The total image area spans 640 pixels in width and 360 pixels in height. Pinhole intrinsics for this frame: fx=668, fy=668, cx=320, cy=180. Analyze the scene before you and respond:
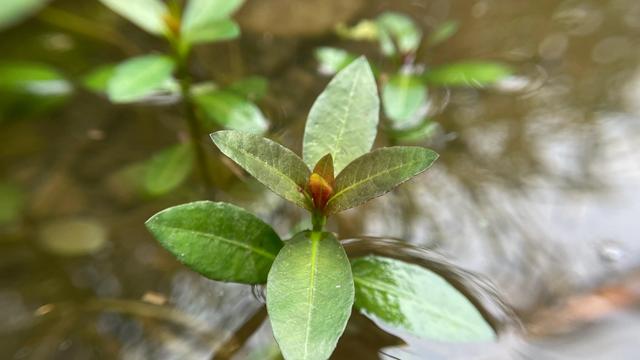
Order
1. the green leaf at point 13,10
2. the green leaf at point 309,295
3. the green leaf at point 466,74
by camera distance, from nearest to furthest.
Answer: the green leaf at point 309,295
the green leaf at point 466,74
the green leaf at point 13,10

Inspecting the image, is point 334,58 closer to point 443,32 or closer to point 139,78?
point 443,32

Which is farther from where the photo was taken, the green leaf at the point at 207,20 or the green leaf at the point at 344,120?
the green leaf at the point at 207,20

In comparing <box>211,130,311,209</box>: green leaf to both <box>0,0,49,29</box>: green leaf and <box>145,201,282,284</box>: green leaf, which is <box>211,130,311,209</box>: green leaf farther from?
<box>0,0,49,29</box>: green leaf

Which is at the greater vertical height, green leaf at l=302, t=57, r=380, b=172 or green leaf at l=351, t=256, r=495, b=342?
green leaf at l=302, t=57, r=380, b=172

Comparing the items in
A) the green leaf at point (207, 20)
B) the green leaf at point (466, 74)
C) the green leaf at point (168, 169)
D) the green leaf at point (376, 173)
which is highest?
the green leaf at point (207, 20)

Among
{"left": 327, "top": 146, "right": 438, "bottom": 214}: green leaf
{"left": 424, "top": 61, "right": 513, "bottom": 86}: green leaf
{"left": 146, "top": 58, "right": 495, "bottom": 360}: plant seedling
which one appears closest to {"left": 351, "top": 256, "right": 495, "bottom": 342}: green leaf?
{"left": 146, "top": 58, "right": 495, "bottom": 360}: plant seedling

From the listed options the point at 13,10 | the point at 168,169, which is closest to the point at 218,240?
the point at 168,169

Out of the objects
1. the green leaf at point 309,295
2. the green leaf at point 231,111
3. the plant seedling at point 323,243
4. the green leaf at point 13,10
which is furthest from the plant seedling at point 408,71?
the green leaf at point 13,10

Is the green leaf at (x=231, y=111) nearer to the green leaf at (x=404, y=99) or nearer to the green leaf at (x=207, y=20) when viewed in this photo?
the green leaf at (x=207, y=20)
